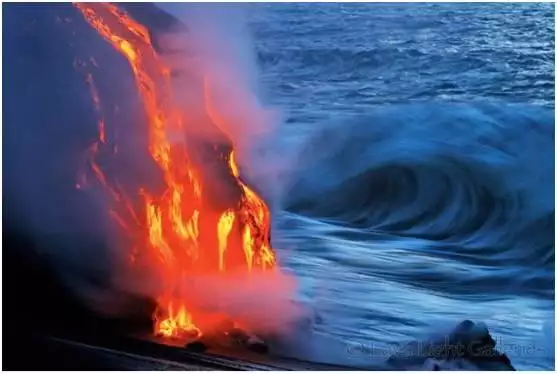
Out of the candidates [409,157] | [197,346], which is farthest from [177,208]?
[409,157]

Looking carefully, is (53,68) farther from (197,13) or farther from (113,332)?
(113,332)

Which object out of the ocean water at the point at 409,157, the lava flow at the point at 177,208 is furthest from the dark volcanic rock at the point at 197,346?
the ocean water at the point at 409,157

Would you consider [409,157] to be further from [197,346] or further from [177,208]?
[197,346]

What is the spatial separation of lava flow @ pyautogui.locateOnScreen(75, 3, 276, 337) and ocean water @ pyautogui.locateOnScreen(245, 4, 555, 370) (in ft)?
0.34

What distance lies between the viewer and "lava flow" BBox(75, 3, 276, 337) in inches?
131

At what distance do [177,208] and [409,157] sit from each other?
768 millimetres

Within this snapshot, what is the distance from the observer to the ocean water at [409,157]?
10.9ft

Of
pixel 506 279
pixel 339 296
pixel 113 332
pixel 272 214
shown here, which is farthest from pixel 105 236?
pixel 506 279

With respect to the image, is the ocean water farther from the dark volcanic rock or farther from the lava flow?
the dark volcanic rock

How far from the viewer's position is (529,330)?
329cm

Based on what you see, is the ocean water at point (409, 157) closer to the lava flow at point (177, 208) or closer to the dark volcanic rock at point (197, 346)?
the lava flow at point (177, 208)

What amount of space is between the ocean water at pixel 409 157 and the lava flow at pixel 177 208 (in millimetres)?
104

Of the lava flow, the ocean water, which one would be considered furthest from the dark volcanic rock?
the ocean water

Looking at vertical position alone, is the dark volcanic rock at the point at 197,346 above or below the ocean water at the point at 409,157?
below
